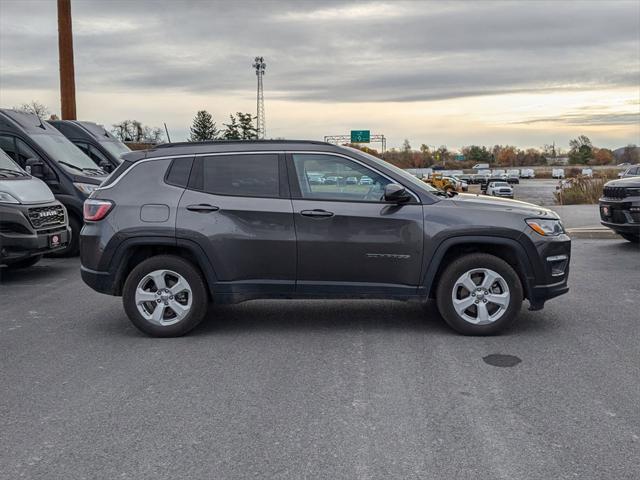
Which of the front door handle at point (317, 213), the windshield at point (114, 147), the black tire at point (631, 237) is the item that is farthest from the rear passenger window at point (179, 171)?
the windshield at point (114, 147)

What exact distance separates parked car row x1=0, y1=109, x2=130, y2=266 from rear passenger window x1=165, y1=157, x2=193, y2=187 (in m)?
4.20

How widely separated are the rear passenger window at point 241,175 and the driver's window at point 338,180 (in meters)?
0.26

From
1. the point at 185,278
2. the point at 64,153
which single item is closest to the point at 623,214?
the point at 185,278

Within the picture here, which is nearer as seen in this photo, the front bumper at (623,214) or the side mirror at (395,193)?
the side mirror at (395,193)

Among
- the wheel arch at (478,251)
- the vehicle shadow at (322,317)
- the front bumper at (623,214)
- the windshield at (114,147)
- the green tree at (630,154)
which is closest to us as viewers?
the wheel arch at (478,251)

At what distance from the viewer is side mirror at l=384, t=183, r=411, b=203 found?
6.43m

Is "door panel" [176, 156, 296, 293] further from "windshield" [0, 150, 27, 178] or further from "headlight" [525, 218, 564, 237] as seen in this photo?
"windshield" [0, 150, 27, 178]

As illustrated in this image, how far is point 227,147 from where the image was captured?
690cm

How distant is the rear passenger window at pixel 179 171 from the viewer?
680cm

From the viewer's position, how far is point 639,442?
4.12 m

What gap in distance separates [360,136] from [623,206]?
71.1m

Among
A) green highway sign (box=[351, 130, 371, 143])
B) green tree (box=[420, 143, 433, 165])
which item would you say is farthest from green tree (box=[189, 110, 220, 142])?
green tree (box=[420, 143, 433, 165])

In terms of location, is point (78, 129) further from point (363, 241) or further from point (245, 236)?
point (363, 241)

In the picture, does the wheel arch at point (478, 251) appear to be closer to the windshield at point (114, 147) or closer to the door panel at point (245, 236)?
the door panel at point (245, 236)
